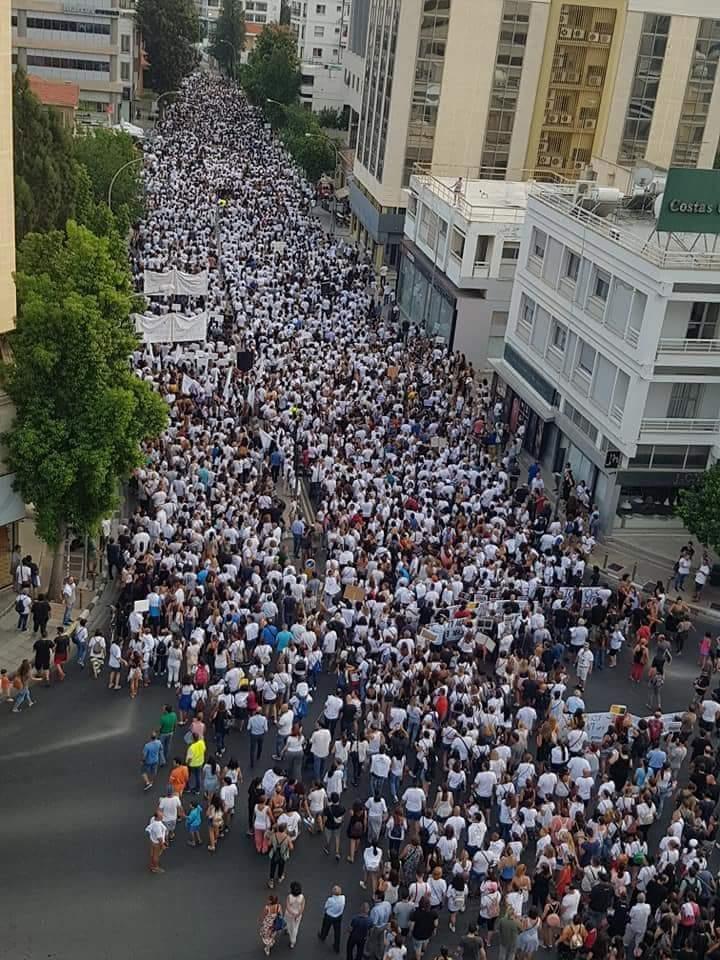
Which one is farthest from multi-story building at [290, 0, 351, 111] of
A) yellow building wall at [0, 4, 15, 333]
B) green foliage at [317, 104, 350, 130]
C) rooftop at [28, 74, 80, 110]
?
yellow building wall at [0, 4, 15, 333]

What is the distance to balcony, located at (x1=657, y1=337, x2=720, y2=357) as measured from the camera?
94.5 feet

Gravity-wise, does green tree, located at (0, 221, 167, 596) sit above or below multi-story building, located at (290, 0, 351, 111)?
below

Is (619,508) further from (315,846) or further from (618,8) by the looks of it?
(618,8)

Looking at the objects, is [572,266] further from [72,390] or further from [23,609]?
[23,609]

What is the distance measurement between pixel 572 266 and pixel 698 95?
90.4 ft

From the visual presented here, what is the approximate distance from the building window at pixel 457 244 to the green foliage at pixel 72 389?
77.6 ft

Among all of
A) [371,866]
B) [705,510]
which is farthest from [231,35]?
[371,866]

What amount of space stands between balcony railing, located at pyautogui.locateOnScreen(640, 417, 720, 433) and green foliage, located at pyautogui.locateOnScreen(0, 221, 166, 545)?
14.6m

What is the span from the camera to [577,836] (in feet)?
53.8

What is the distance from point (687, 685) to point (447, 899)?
33.3ft

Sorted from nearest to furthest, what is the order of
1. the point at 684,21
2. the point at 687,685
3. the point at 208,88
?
the point at 687,685
the point at 684,21
the point at 208,88

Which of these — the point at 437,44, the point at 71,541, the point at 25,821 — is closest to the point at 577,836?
the point at 25,821

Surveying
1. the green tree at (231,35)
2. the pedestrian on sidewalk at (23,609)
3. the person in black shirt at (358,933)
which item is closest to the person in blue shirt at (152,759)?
Answer: the person in black shirt at (358,933)

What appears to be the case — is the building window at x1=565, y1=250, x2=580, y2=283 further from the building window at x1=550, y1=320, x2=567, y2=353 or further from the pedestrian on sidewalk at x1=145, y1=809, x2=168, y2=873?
the pedestrian on sidewalk at x1=145, y1=809, x2=168, y2=873
